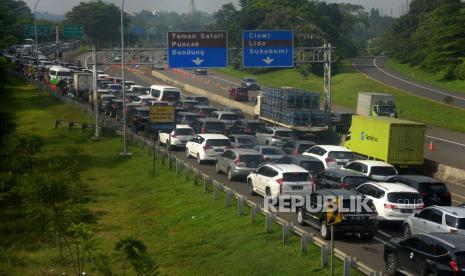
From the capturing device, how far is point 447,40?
82.3 metres

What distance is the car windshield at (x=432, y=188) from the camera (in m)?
24.2

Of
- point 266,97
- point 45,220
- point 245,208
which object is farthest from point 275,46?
point 45,220

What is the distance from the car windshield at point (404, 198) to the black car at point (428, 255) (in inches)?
190

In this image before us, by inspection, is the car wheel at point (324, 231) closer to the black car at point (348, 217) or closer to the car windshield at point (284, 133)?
the black car at point (348, 217)

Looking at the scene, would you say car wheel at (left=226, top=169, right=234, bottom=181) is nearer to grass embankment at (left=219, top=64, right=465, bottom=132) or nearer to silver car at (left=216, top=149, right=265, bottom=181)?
silver car at (left=216, top=149, right=265, bottom=181)

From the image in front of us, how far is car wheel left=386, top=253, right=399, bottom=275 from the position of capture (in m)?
17.0

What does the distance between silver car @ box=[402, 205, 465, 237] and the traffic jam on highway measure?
0.09 ft

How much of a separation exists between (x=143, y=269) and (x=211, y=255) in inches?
284

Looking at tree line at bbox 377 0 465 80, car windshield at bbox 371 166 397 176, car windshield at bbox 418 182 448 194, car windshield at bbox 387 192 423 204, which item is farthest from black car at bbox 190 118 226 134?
tree line at bbox 377 0 465 80

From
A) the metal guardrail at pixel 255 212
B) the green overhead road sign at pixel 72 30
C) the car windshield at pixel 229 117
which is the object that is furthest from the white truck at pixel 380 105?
the green overhead road sign at pixel 72 30

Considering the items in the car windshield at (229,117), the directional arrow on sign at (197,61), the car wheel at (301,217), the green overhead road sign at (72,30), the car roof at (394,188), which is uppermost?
the green overhead road sign at (72,30)

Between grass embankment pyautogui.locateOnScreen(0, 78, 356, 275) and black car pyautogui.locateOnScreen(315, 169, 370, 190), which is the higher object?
black car pyautogui.locateOnScreen(315, 169, 370, 190)

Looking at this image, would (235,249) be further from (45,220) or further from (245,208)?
(45,220)

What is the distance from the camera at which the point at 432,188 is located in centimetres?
2430
